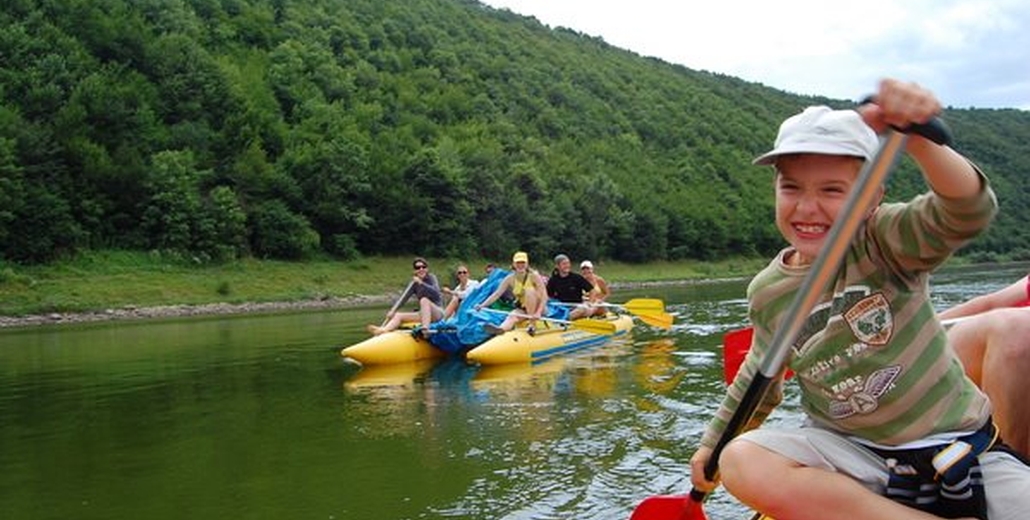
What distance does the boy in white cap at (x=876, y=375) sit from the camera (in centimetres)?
244

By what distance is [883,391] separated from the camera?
8.24 ft

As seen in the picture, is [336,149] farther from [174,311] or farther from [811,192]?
[811,192]

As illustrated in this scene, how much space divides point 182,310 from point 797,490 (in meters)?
30.2

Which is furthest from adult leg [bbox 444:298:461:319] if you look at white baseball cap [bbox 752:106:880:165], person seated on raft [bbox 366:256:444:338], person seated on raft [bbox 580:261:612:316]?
white baseball cap [bbox 752:106:880:165]

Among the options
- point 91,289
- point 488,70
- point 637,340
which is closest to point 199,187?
point 91,289

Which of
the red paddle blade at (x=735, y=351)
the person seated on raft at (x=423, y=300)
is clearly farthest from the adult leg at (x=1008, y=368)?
the person seated on raft at (x=423, y=300)

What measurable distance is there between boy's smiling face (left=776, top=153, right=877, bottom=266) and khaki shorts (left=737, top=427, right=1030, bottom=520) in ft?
1.72

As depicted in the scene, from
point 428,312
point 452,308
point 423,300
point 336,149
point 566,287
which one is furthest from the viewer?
point 336,149

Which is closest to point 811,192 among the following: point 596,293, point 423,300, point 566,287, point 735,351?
point 735,351

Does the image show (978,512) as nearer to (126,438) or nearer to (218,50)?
(126,438)

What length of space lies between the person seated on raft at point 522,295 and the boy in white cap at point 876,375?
1145cm

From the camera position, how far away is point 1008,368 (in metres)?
3.21

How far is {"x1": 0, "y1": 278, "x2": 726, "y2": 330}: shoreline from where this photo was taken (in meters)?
26.7

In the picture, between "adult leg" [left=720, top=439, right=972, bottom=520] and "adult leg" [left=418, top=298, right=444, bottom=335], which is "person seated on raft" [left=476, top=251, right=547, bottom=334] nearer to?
"adult leg" [left=418, top=298, right=444, bottom=335]
